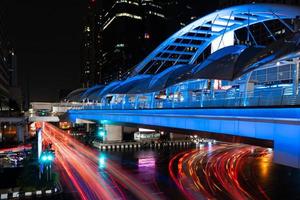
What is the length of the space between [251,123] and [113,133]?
178 feet

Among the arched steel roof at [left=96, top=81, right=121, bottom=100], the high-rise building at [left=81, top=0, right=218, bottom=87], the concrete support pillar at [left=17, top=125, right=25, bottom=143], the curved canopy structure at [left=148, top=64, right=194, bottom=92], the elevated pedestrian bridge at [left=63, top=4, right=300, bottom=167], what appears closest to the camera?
the elevated pedestrian bridge at [left=63, top=4, right=300, bottom=167]

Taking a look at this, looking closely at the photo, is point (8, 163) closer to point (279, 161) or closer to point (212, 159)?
point (212, 159)

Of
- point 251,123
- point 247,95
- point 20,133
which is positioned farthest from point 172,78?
point 20,133

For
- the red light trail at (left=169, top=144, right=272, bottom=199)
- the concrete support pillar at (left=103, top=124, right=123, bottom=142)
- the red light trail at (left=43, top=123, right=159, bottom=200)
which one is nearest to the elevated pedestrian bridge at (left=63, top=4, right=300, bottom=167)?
the red light trail at (left=43, top=123, right=159, bottom=200)

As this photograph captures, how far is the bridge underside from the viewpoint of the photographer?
17.5 m

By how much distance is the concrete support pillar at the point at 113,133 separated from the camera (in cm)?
7209

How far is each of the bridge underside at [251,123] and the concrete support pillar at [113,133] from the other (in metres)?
38.1

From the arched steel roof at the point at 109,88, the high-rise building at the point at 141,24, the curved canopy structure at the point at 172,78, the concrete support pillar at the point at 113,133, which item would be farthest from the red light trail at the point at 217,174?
the high-rise building at the point at 141,24

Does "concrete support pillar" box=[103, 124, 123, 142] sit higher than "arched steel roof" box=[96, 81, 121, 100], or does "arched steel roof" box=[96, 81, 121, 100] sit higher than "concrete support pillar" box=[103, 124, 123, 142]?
"arched steel roof" box=[96, 81, 121, 100]

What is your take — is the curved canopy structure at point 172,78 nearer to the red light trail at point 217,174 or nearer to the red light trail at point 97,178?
the red light trail at point 217,174

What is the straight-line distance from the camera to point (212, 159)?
52.8m

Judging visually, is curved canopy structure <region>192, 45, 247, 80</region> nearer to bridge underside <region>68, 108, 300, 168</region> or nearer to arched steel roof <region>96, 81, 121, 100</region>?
bridge underside <region>68, 108, 300, 168</region>

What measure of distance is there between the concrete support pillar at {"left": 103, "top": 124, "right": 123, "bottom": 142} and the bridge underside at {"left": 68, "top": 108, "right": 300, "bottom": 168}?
38.1 meters

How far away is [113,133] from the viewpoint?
240 feet
